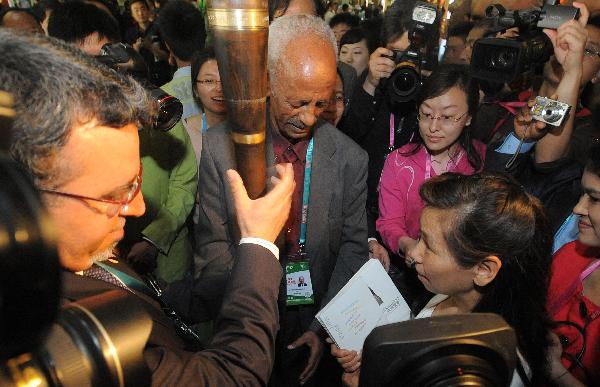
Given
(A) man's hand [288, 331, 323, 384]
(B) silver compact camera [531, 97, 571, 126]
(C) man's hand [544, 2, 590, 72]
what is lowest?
(A) man's hand [288, 331, 323, 384]

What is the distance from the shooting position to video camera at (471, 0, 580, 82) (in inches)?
98.6

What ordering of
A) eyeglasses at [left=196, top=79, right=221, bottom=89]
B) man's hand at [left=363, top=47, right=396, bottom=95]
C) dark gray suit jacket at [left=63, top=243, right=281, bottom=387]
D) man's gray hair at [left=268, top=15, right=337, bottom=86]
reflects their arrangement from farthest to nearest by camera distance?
man's hand at [left=363, top=47, right=396, bottom=95], eyeglasses at [left=196, top=79, right=221, bottom=89], man's gray hair at [left=268, top=15, right=337, bottom=86], dark gray suit jacket at [left=63, top=243, right=281, bottom=387]

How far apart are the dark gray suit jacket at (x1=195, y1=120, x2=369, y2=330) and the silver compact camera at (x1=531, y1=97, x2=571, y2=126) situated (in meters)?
1.08

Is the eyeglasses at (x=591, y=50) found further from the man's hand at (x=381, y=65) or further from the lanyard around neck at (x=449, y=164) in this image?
the man's hand at (x=381, y=65)

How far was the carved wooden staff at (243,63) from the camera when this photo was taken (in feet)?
3.11

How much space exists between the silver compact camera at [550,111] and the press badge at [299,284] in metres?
1.61

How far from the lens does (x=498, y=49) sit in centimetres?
257

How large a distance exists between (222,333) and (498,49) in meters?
2.36

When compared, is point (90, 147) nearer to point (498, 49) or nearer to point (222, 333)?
point (222, 333)

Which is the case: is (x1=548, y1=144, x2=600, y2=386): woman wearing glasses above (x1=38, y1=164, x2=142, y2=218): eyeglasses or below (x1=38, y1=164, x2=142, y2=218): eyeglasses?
below

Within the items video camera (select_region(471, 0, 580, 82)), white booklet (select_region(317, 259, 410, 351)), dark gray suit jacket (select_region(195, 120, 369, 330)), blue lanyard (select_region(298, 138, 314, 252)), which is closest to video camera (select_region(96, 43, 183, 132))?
dark gray suit jacket (select_region(195, 120, 369, 330))

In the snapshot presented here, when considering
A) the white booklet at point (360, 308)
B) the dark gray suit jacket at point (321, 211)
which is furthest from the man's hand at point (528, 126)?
the white booklet at point (360, 308)

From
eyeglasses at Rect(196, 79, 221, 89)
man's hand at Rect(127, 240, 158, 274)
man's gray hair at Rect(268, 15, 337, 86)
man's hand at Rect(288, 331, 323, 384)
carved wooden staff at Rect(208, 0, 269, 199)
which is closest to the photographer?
carved wooden staff at Rect(208, 0, 269, 199)

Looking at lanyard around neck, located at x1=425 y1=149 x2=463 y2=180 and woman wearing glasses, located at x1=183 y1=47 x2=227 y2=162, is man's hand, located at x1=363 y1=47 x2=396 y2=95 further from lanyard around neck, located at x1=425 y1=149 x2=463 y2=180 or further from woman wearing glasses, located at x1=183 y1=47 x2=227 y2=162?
woman wearing glasses, located at x1=183 y1=47 x2=227 y2=162
